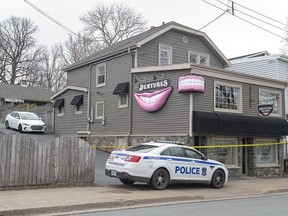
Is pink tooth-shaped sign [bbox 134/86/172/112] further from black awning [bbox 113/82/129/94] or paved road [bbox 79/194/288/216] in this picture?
paved road [bbox 79/194/288/216]

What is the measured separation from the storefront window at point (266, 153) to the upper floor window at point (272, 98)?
5.68 ft

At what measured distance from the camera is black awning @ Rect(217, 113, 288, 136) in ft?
59.1

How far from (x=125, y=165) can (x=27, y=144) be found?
3.13 metres

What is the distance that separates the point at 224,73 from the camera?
18562 mm

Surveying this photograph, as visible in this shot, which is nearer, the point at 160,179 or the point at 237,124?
the point at 160,179

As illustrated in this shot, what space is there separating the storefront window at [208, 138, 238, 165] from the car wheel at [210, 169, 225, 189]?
3261 mm

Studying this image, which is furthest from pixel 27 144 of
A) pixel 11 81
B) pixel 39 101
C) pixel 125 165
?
pixel 11 81

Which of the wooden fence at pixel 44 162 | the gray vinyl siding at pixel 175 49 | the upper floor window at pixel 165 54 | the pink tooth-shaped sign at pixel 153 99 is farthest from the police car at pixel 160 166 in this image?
the upper floor window at pixel 165 54

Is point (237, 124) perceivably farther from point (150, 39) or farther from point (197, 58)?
point (197, 58)

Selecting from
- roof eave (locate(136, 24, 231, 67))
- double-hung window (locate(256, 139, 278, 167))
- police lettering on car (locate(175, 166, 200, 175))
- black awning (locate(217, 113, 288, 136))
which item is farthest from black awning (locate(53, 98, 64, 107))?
police lettering on car (locate(175, 166, 200, 175))

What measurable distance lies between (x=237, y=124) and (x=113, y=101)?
25.5ft

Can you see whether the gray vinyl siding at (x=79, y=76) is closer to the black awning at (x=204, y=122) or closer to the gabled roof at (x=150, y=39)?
the gabled roof at (x=150, y=39)

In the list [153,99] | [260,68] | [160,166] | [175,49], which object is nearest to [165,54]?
[175,49]

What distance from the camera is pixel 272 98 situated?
21.5 metres
